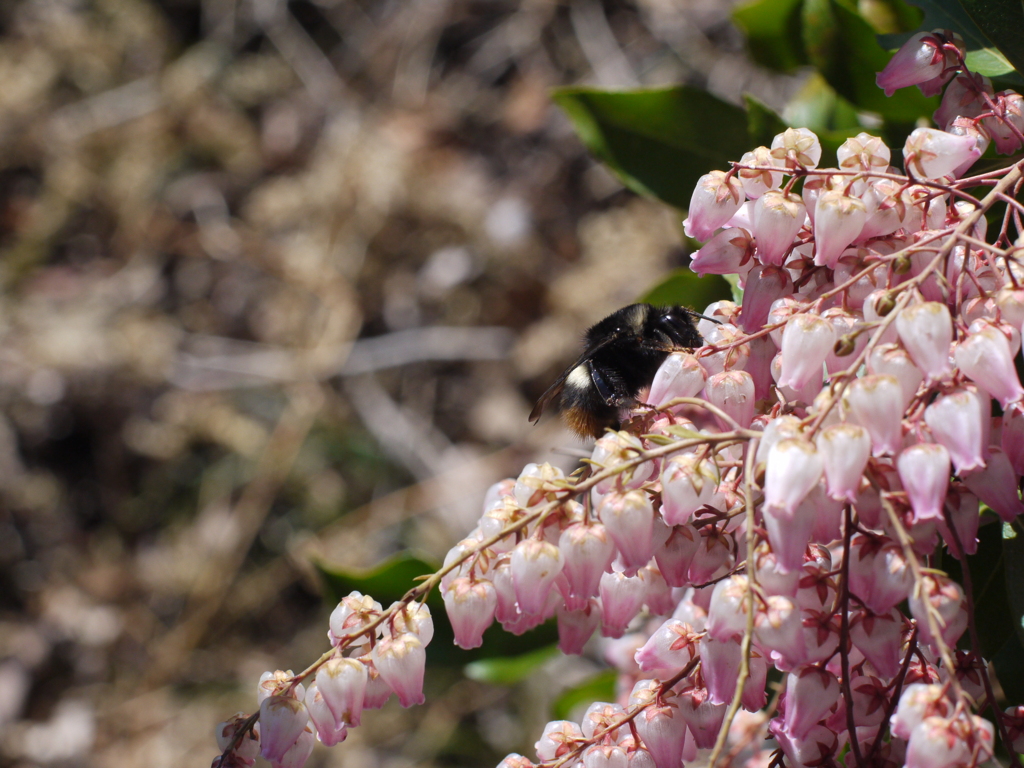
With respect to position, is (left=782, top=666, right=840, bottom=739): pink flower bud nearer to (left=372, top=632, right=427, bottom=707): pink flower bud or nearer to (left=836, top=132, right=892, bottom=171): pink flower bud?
(left=372, top=632, right=427, bottom=707): pink flower bud

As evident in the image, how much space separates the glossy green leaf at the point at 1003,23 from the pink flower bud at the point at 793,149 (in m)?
0.39

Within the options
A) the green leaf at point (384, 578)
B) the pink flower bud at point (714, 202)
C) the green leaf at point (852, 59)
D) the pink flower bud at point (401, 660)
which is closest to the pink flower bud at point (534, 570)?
the pink flower bud at point (401, 660)

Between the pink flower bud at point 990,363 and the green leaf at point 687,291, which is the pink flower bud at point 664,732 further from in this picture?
the green leaf at point 687,291

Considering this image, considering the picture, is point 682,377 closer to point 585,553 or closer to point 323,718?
point 585,553

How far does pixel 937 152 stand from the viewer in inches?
31.0

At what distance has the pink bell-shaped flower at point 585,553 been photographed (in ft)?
2.49

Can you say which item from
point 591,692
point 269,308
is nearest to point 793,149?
point 591,692

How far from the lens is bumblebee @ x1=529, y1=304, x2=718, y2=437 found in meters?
1.16

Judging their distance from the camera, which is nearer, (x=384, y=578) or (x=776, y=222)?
(x=776, y=222)

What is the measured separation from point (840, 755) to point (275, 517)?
235 centimetres

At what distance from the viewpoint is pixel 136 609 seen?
9.64 ft

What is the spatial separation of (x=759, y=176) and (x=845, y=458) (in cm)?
30

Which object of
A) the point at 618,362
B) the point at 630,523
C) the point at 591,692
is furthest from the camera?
the point at 591,692

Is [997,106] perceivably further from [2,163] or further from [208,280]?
[2,163]
